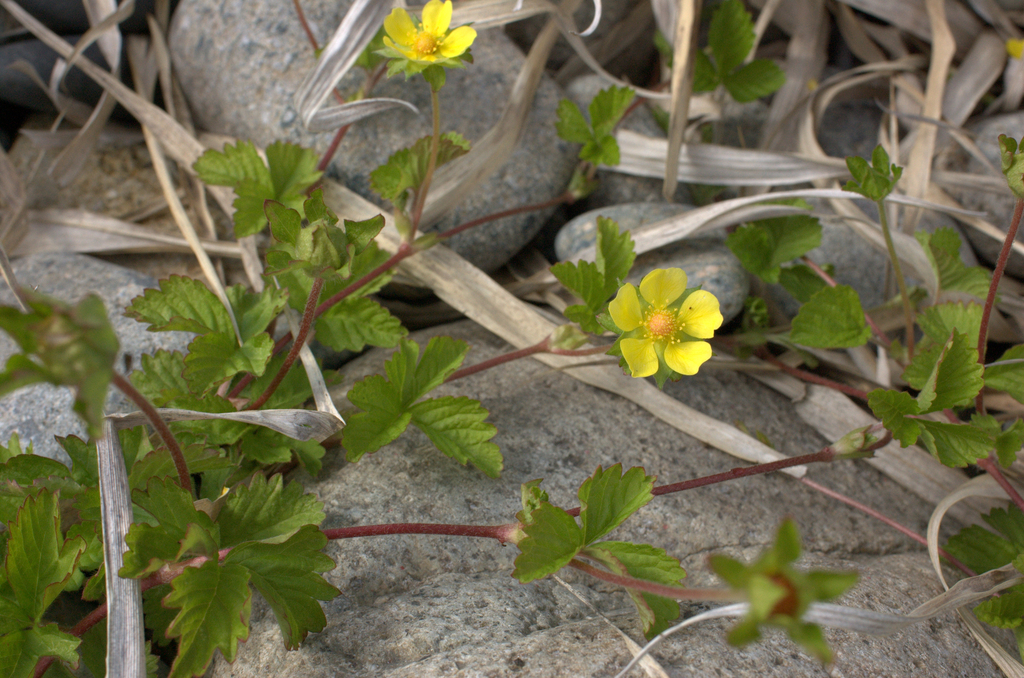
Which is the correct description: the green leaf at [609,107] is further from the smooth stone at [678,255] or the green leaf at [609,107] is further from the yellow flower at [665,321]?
the yellow flower at [665,321]

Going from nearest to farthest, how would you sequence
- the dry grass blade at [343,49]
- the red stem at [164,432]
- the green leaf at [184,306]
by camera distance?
the red stem at [164,432] < the green leaf at [184,306] < the dry grass blade at [343,49]

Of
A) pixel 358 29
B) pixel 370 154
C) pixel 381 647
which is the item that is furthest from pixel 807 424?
pixel 358 29

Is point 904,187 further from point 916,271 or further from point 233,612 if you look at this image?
point 233,612

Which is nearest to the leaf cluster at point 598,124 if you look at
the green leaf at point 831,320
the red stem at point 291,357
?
the green leaf at point 831,320

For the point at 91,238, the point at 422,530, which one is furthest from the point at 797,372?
the point at 91,238

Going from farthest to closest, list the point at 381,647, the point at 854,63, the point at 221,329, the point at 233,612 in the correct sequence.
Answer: the point at 854,63, the point at 221,329, the point at 381,647, the point at 233,612
